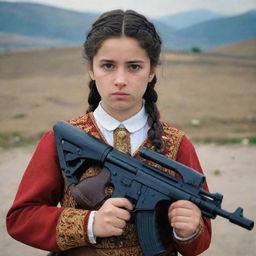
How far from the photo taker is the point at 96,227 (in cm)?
177

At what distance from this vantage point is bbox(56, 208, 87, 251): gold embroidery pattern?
5.93ft

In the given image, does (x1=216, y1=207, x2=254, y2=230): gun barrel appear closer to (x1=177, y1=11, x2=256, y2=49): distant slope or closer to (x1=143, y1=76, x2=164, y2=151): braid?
(x1=143, y1=76, x2=164, y2=151): braid

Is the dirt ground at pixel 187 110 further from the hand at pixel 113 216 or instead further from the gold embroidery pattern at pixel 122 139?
the hand at pixel 113 216

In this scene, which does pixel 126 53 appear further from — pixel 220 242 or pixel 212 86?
pixel 212 86

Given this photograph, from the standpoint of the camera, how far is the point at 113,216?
1.71 m

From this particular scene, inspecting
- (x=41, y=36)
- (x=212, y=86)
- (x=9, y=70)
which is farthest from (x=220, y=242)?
(x=41, y=36)

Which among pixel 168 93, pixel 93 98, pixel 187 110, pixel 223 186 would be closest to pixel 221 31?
pixel 168 93

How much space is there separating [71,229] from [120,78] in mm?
803

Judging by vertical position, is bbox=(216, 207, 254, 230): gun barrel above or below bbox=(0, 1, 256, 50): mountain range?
below

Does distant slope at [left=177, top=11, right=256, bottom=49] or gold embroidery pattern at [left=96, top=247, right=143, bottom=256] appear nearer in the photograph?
gold embroidery pattern at [left=96, top=247, right=143, bottom=256]

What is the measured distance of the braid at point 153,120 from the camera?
1.99 meters

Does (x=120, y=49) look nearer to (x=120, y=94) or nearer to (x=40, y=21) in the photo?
(x=120, y=94)

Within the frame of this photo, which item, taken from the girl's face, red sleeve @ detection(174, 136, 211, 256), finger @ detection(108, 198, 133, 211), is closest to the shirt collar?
the girl's face

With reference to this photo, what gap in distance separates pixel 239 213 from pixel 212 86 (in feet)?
46.2
